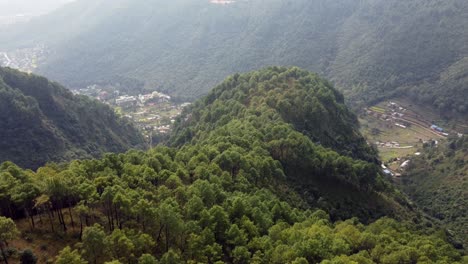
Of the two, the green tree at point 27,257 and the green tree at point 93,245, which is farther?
the green tree at point 27,257

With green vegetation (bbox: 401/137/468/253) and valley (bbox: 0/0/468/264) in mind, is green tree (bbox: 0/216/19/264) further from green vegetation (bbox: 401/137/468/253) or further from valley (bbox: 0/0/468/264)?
green vegetation (bbox: 401/137/468/253)

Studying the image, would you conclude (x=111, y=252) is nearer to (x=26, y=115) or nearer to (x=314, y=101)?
(x=314, y=101)

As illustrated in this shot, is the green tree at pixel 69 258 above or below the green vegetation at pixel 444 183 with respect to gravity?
above

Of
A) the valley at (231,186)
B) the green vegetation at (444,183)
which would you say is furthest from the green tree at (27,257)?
the green vegetation at (444,183)

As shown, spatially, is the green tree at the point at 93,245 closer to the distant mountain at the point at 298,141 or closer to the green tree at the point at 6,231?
the green tree at the point at 6,231

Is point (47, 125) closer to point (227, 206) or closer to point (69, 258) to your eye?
point (227, 206)

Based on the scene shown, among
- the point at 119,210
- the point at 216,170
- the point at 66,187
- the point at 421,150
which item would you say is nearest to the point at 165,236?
the point at 119,210

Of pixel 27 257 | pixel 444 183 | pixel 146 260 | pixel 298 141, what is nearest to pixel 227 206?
pixel 146 260
